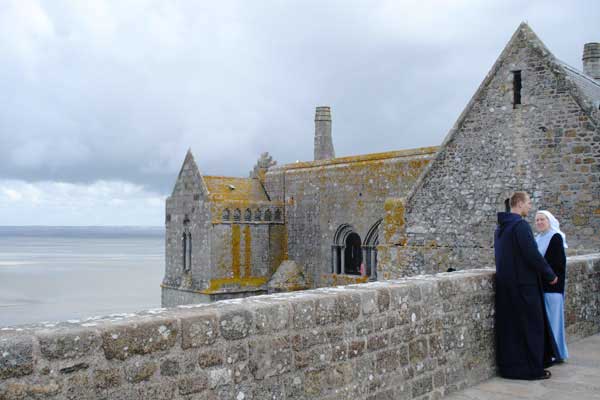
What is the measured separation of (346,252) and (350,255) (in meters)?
0.21

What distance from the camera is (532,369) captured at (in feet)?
21.4

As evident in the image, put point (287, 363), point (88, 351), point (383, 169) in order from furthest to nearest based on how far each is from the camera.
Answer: point (383, 169) → point (287, 363) → point (88, 351)

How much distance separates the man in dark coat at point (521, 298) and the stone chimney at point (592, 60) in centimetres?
1809

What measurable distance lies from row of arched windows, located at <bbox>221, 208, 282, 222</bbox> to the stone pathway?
20574 mm

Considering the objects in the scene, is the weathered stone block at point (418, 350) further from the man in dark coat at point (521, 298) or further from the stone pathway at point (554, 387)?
the man in dark coat at point (521, 298)

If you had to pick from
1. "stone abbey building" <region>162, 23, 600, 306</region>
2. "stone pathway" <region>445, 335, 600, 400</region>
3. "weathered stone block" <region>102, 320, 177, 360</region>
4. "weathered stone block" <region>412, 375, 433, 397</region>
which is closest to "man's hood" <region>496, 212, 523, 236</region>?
"stone pathway" <region>445, 335, 600, 400</region>

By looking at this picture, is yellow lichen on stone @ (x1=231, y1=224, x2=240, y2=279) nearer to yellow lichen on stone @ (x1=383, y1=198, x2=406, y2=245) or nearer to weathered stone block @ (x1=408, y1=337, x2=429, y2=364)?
yellow lichen on stone @ (x1=383, y1=198, x2=406, y2=245)

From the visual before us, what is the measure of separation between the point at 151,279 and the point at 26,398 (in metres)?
73.8

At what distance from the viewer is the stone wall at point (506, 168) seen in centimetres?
1320

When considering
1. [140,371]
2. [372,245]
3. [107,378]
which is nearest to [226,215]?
[372,245]

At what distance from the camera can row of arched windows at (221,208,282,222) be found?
27.0 m

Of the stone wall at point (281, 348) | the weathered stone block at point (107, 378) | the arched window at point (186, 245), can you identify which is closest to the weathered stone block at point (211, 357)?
the stone wall at point (281, 348)

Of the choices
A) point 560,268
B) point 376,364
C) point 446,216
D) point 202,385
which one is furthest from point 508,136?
point 202,385

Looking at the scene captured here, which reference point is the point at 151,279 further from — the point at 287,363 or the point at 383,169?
the point at 287,363
